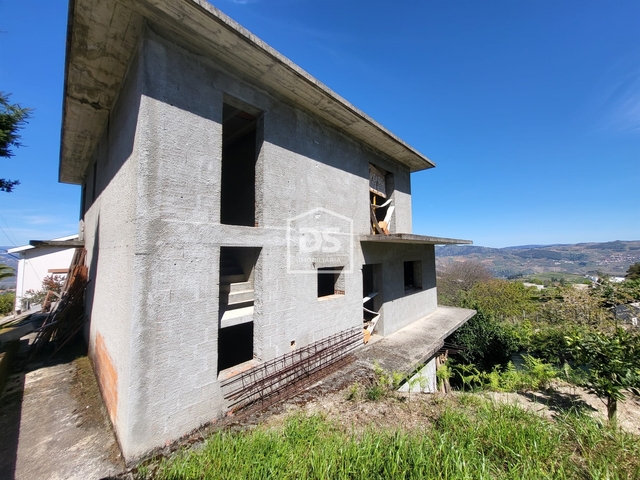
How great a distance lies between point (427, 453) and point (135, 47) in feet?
21.7

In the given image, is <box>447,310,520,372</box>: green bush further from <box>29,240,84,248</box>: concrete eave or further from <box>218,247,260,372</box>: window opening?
<box>29,240,84,248</box>: concrete eave

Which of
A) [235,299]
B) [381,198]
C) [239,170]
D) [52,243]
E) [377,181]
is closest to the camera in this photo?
[235,299]

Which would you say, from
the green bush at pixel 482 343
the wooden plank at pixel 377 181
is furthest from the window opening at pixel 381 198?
the green bush at pixel 482 343

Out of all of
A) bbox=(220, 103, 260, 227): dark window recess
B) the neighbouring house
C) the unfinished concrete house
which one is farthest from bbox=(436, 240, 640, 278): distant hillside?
bbox=(220, 103, 260, 227): dark window recess

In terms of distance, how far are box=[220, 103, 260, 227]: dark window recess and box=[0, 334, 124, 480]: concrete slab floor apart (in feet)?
14.4

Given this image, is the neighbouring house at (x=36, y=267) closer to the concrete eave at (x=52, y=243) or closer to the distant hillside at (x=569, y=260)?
the concrete eave at (x=52, y=243)

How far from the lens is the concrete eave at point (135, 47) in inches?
136

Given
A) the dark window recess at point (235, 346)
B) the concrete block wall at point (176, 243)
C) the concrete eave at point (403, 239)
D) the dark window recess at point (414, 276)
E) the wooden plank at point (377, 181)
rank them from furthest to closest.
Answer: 1. the dark window recess at point (414, 276)
2. the wooden plank at point (377, 181)
3. the dark window recess at point (235, 346)
4. the concrete eave at point (403, 239)
5. the concrete block wall at point (176, 243)

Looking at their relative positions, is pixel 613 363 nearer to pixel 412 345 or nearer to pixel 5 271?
pixel 412 345

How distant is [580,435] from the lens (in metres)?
3.23

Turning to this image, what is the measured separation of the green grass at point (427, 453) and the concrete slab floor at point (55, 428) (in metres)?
0.88

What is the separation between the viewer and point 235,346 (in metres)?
7.47

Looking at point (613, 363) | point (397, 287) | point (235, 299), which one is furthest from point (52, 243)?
point (613, 363)

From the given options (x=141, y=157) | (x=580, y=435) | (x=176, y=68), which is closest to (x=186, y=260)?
(x=141, y=157)
